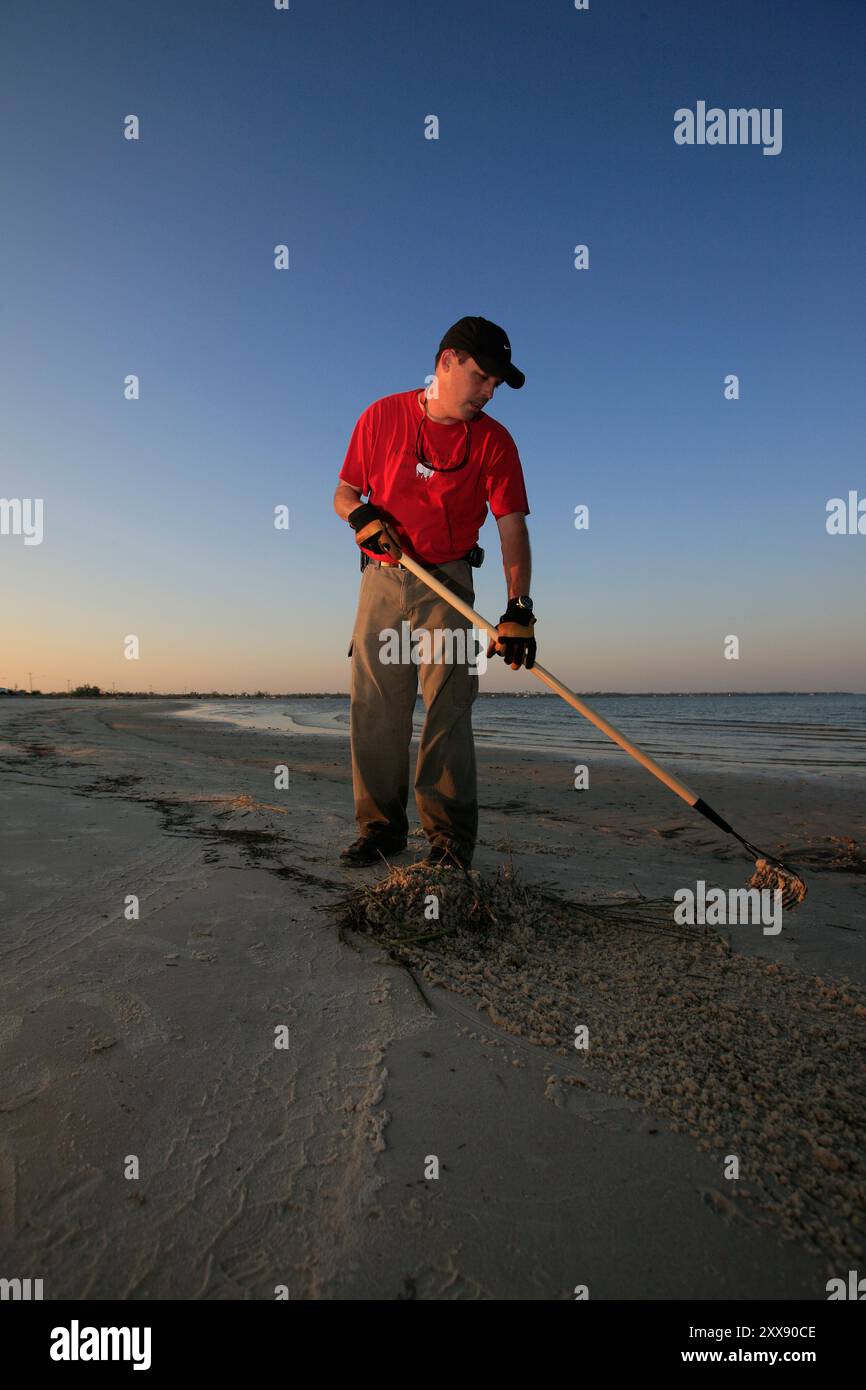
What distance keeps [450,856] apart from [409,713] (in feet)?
2.81

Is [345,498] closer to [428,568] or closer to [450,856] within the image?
[428,568]

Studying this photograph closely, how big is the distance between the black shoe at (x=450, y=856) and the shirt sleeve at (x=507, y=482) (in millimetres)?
1759

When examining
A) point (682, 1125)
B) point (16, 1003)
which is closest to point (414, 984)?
point (682, 1125)

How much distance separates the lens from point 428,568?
130 inches

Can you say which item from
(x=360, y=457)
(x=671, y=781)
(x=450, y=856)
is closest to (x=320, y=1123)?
(x=450, y=856)

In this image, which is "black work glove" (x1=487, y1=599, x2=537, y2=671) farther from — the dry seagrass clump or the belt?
the dry seagrass clump

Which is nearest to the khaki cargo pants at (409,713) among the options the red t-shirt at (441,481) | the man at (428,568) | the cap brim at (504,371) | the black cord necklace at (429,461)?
the man at (428,568)

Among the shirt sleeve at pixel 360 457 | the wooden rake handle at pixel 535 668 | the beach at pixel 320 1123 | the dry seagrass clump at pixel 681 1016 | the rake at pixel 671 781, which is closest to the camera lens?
the beach at pixel 320 1123

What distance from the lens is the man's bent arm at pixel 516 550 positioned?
10.6 ft

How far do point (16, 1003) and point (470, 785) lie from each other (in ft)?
6.60

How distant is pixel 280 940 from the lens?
2092 mm

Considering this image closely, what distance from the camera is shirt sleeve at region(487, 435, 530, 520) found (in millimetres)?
3250

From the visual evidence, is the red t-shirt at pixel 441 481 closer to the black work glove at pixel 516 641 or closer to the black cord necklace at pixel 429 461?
the black cord necklace at pixel 429 461

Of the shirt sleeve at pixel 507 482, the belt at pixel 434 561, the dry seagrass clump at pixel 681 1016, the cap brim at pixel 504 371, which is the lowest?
the dry seagrass clump at pixel 681 1016
